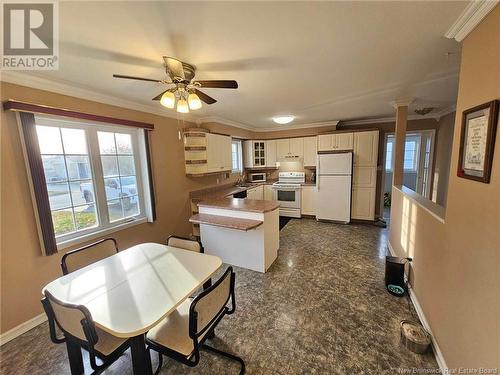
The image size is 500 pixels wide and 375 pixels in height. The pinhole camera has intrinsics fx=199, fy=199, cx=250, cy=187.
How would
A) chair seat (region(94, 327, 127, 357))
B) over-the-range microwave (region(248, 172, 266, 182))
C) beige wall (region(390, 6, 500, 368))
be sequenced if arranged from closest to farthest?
beige wall (region(390, 6, 500, 368)) < chair seat (region(94, 327, 127, 357)) < over-the-range microwave (region(248, 172, 266, 182))

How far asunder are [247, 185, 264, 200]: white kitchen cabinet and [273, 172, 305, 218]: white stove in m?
0.35

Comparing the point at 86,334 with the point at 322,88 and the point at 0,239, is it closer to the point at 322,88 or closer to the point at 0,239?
the point at 0,239

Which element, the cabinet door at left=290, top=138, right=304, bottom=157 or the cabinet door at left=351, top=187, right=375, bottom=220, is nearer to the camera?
the cabinet door at left=351, top=187, right=375, bottom=220

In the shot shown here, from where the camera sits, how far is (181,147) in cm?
366

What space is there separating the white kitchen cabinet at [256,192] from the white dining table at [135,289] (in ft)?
10.4

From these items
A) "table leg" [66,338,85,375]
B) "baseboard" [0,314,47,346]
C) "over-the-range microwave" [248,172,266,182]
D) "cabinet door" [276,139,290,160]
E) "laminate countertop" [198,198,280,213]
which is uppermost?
"cabinet door" [276,139,290,160]

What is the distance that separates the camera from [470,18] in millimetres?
1203

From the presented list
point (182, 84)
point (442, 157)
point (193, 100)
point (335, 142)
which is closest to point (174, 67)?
point (182, 84)

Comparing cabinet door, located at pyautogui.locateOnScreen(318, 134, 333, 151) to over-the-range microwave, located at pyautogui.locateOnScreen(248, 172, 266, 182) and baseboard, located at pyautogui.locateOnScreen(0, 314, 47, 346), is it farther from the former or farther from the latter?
baseboard, located at pyautogui.locateOnScreen(0, 314, 47, 346)

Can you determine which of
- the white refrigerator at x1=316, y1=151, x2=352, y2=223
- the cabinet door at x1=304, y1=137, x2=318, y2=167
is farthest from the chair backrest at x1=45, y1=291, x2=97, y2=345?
the cabinet door at x1=304, y1=137, x2=318, y2=167

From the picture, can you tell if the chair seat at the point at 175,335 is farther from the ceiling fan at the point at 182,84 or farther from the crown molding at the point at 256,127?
the crown molding at the point at 256,127

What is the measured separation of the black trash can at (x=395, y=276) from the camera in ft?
7.50

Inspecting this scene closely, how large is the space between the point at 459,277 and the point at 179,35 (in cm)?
248

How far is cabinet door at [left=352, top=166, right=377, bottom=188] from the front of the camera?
4426 mm
